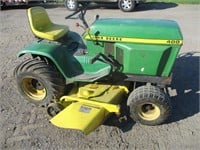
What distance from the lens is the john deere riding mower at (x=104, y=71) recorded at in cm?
Result: 449

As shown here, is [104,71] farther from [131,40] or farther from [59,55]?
[59,55]

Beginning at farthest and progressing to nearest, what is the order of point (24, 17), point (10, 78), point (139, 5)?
1. point (139, 5)
2. point (24, 17)
3. point (10, 78)

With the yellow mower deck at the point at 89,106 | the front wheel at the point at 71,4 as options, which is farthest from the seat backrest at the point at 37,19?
the front wheel at the point at 71,4

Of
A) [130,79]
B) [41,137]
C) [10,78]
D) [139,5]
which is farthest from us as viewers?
[139,5]

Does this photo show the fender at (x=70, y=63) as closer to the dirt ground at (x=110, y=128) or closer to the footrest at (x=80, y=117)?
the footrest at (x=80, y=117)

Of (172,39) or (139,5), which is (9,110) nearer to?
(172,39)

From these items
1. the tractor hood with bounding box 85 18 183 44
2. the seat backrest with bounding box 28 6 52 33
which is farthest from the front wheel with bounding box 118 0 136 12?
the tractor hood with bounding box 85 18 183 44

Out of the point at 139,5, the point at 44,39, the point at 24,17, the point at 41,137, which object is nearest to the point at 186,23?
the point at 139,5

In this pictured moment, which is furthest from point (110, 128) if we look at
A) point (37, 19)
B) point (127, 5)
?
point (127, 5)

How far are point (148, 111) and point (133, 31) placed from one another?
1110 millimetres

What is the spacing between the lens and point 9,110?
5066mm

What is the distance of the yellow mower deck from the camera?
4109mm

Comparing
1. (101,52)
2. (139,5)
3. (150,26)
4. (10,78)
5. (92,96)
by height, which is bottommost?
(139,5)

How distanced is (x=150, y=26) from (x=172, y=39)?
1.18 feet
